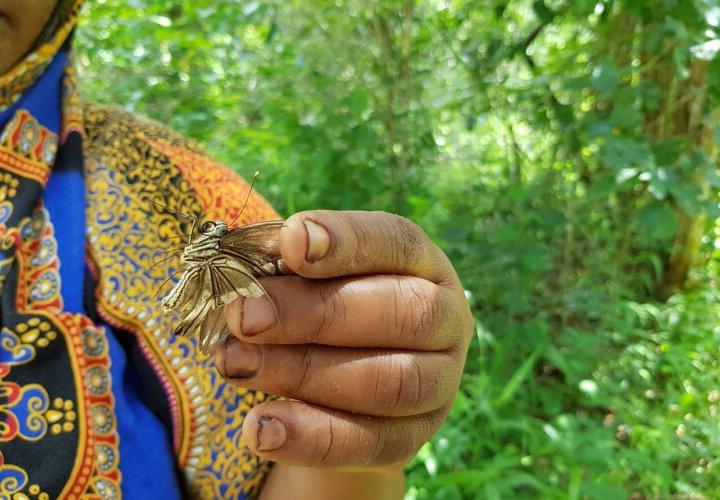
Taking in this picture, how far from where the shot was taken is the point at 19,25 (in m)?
0.90

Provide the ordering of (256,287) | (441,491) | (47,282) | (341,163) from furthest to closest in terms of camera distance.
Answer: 1. (341,163)
2. (441,491)
3. (47,282)
4. (256,287)

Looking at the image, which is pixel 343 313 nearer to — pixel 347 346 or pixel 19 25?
pixel 347 346

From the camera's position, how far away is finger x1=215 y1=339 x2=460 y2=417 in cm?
55

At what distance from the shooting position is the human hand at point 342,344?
0.53 metres

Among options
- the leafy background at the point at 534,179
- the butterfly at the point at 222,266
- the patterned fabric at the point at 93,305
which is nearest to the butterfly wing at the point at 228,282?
the butterfly at the point at 222,266

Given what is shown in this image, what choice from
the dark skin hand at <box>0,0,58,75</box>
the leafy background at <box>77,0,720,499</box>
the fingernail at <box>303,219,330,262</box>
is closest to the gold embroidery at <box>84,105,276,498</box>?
the dark skin hand at <box>0,0,58,75</box>

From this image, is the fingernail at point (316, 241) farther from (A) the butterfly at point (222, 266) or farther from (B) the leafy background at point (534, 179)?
(B) the leafy background at point (534, 179)

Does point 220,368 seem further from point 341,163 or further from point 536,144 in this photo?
point 536,144

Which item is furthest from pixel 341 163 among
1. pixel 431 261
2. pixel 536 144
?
pixel 431 261

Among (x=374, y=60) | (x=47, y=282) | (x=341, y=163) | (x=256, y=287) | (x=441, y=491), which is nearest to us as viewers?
(x=256, y=287)

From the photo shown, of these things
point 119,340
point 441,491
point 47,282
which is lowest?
point 441,491

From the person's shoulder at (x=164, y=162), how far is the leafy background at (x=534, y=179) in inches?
40.4

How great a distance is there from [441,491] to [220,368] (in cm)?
123

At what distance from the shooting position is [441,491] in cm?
159
